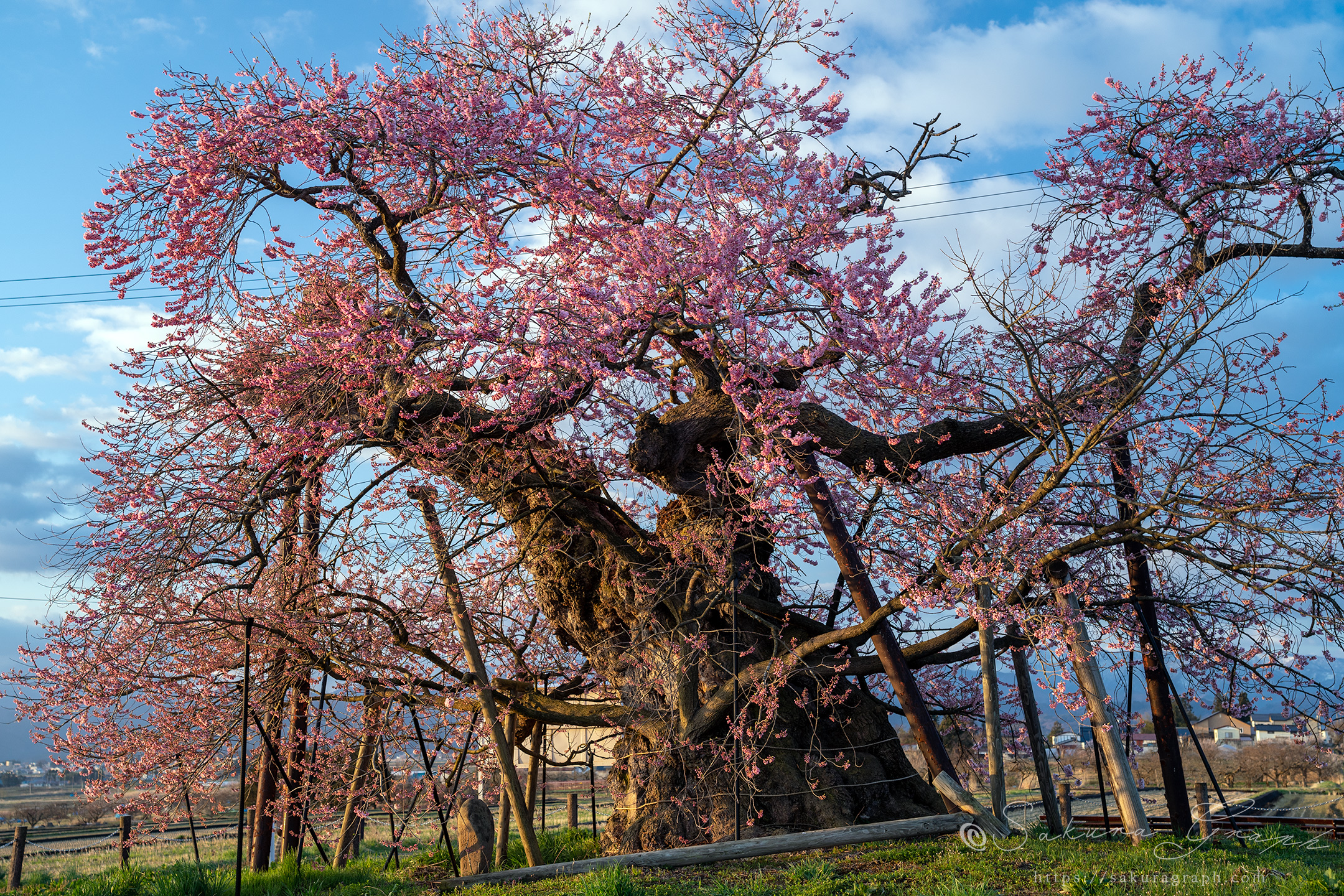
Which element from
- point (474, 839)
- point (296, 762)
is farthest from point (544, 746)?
point (474, 839)

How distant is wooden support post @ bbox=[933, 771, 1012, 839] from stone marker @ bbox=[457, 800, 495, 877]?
3839 mm

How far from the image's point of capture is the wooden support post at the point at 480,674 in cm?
727

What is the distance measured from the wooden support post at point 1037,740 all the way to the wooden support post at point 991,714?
29.0 inches

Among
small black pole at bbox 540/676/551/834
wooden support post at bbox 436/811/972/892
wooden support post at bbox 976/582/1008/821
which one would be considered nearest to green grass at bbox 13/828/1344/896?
wooden support post at bbox 436/811/972/892

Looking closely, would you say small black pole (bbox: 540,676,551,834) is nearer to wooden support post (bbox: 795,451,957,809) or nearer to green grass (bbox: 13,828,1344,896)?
green grass (bbox: 13,828,1344,896)

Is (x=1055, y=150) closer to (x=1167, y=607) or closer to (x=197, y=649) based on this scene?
(x=1167, y=607)

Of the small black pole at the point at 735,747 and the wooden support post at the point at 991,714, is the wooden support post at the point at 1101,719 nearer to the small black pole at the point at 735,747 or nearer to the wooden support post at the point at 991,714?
the wooden support post at the point at 991,714

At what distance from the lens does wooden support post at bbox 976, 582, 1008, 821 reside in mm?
6629

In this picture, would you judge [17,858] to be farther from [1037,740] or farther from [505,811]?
[1037,740]

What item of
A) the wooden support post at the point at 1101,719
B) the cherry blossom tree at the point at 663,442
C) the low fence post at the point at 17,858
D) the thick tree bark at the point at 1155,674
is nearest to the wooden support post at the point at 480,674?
the cherry blossom tree at the point at 663,442

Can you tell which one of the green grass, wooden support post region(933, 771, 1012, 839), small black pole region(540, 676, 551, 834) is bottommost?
the green grass

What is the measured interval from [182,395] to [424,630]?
3.80m

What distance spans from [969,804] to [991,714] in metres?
0.74

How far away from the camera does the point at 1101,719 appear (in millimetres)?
6945
